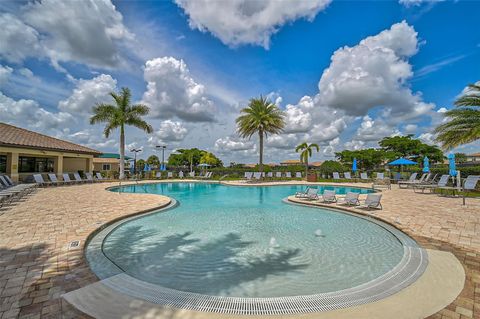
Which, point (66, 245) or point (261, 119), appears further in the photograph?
point (261, 119)

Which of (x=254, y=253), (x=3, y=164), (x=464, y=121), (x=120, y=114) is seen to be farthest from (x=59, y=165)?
(x=464, y=121)

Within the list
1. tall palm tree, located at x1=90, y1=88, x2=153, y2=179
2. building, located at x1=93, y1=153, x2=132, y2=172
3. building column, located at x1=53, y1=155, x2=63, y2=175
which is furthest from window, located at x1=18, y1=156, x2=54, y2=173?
building, located at x1=93, y1=153, x2=132, y2=172

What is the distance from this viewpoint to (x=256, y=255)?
491 centimetres

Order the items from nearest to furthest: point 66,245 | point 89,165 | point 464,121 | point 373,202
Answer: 1. point 66,245
2. point 373,202
3. point 464,121
4. point 89,165

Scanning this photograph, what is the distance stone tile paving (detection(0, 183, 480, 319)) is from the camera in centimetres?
272

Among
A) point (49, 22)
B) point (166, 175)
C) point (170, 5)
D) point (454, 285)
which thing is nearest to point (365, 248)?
point (454, 285)

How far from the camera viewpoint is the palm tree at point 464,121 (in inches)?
487

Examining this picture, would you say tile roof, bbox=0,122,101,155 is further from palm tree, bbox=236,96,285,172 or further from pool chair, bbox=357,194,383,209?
pool chair, bbox=357,194,383,209

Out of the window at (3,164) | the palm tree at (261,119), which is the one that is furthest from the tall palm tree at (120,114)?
the palm tree at (261,119)

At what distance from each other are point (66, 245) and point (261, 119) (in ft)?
70.3

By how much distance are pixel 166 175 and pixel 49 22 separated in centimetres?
2029

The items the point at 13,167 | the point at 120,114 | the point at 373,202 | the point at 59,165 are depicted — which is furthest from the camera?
the point at 120,114

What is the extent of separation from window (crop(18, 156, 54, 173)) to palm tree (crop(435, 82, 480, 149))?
32224 mm

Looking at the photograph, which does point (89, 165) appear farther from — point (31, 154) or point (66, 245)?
point (66, 245)
